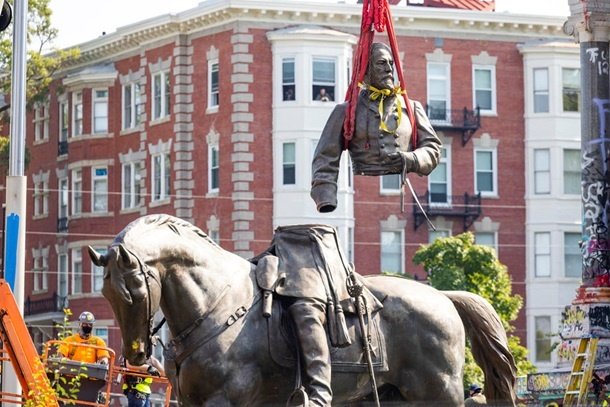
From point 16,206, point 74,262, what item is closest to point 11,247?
point 16,206

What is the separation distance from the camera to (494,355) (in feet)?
48.2

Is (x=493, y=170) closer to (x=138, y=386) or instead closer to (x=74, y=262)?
(x=74, y=262)

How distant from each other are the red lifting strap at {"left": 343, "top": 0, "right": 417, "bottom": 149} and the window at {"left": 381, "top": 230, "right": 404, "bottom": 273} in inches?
1976

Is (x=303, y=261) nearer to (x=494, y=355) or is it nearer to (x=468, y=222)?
(x=494, y=355)

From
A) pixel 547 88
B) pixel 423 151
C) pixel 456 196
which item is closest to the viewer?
pixel 423 151

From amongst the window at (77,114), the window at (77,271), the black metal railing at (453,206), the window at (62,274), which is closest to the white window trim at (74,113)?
the window at (77,114)

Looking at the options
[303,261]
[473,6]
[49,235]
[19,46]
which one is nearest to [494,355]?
[303,261]

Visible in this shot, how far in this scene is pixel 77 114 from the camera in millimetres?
73688

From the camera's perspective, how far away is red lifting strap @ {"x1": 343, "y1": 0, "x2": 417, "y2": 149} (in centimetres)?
1435

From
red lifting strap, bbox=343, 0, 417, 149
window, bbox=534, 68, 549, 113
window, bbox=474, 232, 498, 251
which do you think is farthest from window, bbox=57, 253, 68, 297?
red lifting strap, bbox=343, 0, 417, 149

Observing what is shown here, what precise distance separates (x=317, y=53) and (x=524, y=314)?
12.7 metres

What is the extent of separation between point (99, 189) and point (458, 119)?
15.9 meters

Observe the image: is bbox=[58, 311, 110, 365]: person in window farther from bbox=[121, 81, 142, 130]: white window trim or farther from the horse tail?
bbox=[121, 81, 142, 130]: white window trim

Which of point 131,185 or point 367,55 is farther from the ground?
point 131,185
